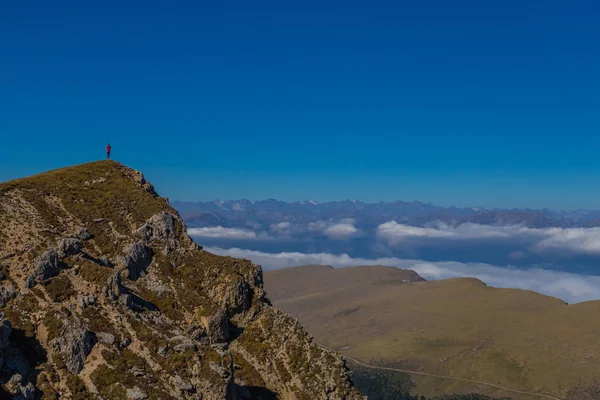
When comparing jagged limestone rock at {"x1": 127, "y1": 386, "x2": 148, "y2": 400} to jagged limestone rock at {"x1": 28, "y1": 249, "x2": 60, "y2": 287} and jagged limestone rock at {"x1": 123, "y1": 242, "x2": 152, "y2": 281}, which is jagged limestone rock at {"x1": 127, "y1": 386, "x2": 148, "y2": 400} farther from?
jagged limestone rock at {"x1": 123, "y1": 242, "x2": 152, "y2": 281}

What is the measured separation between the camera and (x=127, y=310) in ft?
207

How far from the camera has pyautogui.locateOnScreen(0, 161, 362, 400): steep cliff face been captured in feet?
176

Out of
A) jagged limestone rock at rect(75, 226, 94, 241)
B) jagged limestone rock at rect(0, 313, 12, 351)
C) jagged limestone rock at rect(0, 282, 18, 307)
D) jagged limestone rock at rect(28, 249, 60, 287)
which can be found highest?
jagged limestone rock at rect(75, 226, 94, 241)

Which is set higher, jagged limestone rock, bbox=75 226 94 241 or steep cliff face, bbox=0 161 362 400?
jagged limestone rock, bbox=75 226 94 241

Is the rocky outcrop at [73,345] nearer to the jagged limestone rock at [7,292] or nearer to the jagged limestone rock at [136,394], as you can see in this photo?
the jagged limestone rock at [136,394]

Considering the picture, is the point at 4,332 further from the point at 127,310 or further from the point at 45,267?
the point at 127,310

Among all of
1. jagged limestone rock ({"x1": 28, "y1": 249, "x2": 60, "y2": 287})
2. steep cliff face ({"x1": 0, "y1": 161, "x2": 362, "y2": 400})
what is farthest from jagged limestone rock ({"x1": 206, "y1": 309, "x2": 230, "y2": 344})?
jagged limestone rock ({"x1": 28, "y1": 249, "x2": 60, "y2": 287})

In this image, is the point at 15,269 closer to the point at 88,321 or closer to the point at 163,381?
the point at 88,321

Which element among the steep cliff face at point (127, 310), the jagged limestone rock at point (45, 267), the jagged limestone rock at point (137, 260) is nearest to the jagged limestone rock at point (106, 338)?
the steep cliff face at point (127, 310)

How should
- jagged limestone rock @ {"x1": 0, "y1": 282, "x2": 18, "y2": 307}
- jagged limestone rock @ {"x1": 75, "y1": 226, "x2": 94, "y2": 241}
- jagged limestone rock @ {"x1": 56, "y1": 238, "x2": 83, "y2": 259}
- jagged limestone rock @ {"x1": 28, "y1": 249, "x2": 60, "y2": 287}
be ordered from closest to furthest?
jagged limestone rock @ {"x1": 0, "y1": 282, "x2": 18, "y2": 307}
jagged limestone rock @ {"x1": 28, "y1": 249, "x2": 60, "y2": 287}
jagged limestone rock @ {"x1": 56, "y1": 238, "x2": 83, "y2": 259}
jagged limestone rock @ {"x1": 75, "y1": 226, "x2": 94, "y2": 241}

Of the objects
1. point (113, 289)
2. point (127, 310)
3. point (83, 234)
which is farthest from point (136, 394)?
point (83, 234)

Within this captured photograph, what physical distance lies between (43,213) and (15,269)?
63.3ft

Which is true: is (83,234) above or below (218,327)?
above

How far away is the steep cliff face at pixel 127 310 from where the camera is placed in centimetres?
5369
